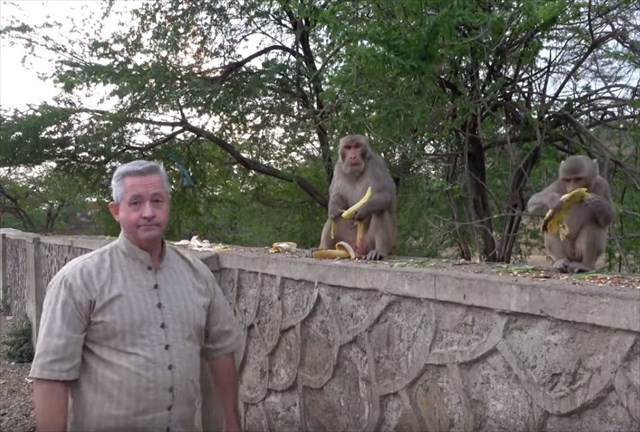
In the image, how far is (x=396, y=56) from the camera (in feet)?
20.6

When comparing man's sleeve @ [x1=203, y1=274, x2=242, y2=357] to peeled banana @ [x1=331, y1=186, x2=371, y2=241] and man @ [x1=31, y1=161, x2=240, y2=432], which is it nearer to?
man @ [x1=31, y1=161, x2=240, y2=432]

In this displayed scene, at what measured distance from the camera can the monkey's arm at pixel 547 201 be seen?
417 cm

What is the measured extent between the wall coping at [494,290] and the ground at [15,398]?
290cm

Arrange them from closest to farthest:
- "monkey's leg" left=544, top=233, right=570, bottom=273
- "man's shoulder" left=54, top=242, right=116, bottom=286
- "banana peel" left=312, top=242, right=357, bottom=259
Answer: "man's shoulder" left=54, top=242, right=116, bottom=286
"monkey's leg" left=544, top=233, right=570, bottom=273
"banana peel" left=312, top=242, right=357, bottom=259

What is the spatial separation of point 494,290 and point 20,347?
21.8 feet

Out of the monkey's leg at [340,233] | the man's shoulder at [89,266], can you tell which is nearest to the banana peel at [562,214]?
the monkey's leg at [340,233]

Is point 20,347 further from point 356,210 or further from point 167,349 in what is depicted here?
point 167,349

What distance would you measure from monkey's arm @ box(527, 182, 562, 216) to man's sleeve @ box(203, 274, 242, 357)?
2207mm

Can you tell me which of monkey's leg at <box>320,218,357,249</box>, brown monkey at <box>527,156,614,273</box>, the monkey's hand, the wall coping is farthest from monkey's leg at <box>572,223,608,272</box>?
the monkey's hand

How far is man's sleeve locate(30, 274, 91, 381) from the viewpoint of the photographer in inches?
88.2

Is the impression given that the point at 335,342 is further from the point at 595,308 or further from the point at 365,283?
the point at 595,308

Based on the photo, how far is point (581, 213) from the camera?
4.21 meters

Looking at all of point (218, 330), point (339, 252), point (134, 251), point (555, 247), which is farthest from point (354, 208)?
point (134, 251)

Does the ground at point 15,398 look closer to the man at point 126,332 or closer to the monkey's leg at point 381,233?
the monkey's leg at point 381,233
